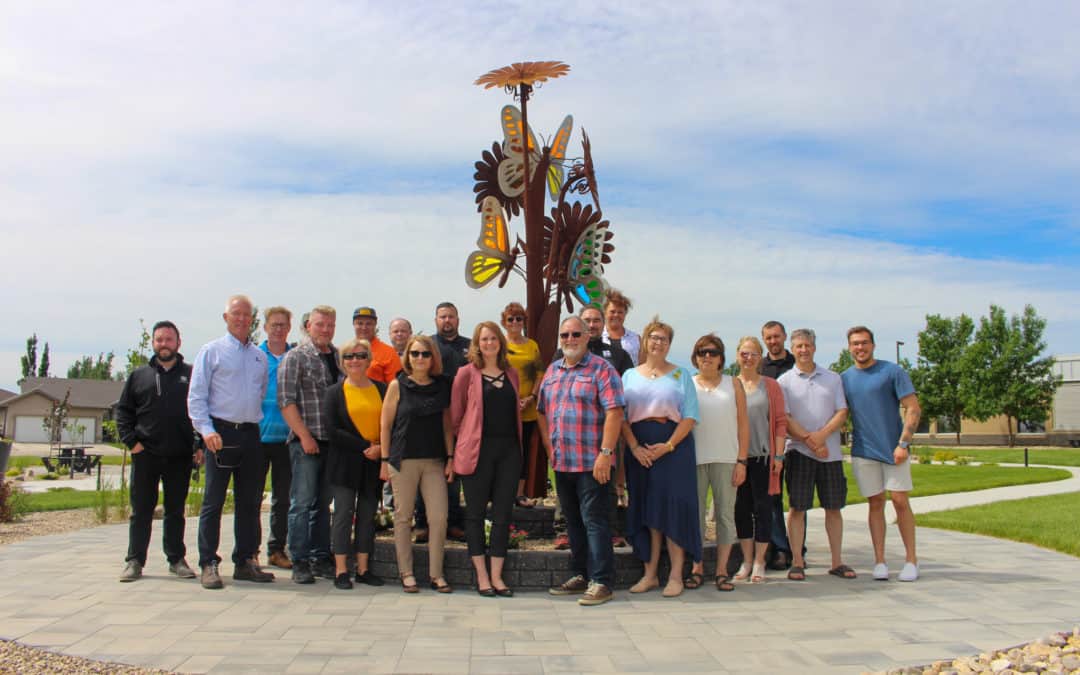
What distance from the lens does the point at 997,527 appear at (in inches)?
352

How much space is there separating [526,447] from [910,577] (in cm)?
316

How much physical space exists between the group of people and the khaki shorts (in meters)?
0.01

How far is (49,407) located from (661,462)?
57.0 m

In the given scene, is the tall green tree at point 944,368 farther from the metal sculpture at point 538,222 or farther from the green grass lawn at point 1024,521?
the metal sculpture at point 538,222

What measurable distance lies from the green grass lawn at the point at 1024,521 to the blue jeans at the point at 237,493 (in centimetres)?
699

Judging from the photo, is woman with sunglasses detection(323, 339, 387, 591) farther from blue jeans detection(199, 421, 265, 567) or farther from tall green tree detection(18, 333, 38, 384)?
tall green tree detection(18, 333, 38, 384)

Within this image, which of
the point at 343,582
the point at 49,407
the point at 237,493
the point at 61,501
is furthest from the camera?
the point at 49,407

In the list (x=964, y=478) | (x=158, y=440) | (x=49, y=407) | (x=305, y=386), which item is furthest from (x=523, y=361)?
(x=49, y=407)

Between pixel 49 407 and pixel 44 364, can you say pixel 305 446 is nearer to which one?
pixel 49 407

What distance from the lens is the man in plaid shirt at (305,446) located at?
5.57m

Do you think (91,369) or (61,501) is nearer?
(61,501)

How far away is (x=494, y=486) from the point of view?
532 centimetres

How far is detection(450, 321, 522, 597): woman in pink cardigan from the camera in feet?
17.3

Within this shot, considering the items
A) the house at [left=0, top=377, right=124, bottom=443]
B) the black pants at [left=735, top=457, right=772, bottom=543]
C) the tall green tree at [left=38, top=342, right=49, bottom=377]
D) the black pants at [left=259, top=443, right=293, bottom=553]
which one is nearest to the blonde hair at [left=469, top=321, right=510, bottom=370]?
the black pants at [left=259, top=443, right=293, bottom=553]
